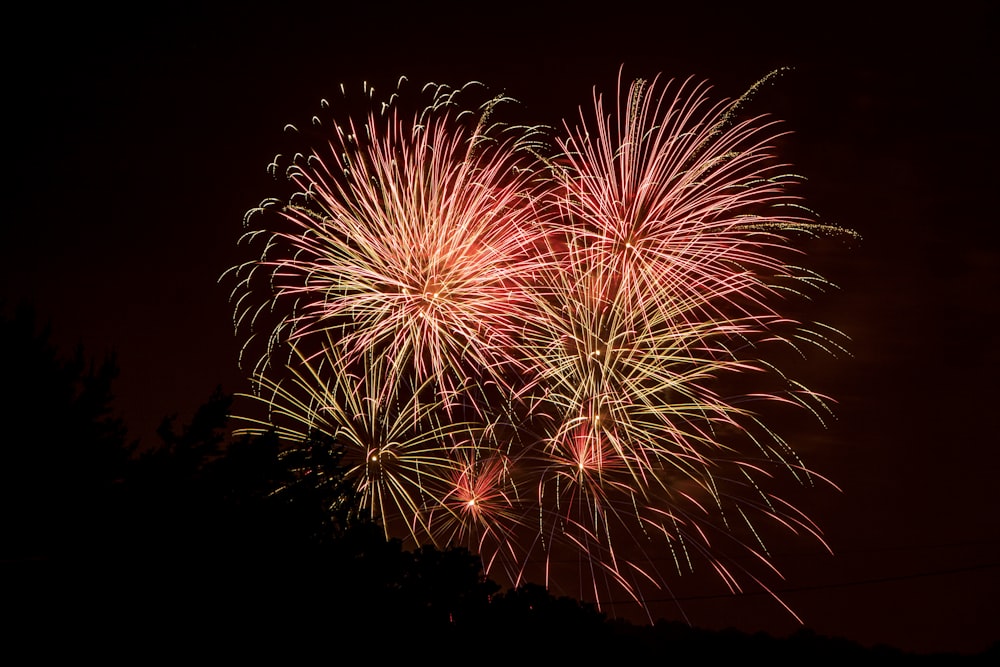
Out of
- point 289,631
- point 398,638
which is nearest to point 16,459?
point 289,631

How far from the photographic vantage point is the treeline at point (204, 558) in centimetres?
1570

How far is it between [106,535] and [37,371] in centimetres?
328

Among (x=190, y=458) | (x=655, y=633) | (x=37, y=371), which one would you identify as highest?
(x=655, y=633)

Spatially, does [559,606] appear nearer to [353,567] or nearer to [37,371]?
[353,567]

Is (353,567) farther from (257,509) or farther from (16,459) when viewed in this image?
(16,459)

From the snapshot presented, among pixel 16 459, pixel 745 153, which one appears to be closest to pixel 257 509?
pixel 16 459

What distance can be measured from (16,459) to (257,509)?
3.73 metres

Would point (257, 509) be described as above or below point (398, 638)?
above

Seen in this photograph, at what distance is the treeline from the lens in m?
15.7

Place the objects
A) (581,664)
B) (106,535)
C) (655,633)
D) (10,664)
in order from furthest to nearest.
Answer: (655,633)
(581,664)
(106,535)
(10,664)

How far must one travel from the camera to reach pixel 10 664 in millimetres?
14156

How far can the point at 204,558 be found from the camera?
1680 cm

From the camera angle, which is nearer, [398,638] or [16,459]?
[16,459]

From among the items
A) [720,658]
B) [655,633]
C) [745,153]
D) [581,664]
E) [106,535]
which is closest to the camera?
[106,535]
